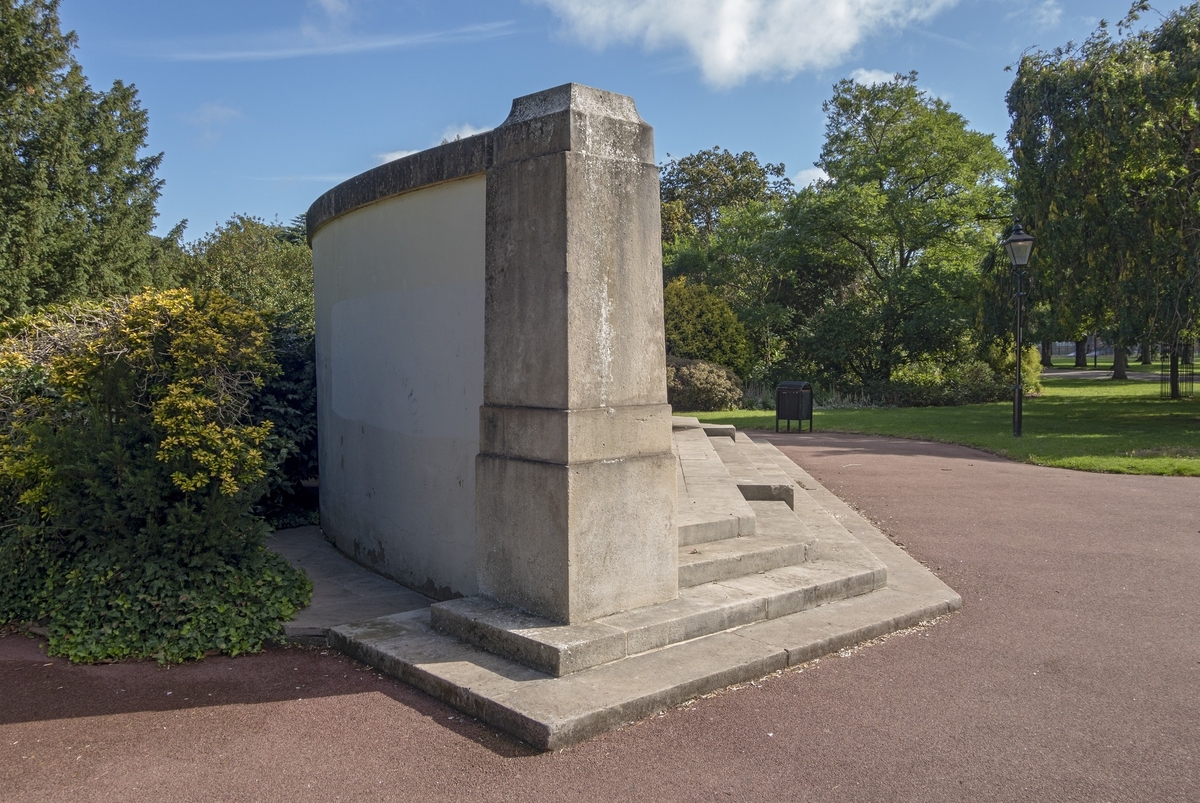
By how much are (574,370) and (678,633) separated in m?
1.51

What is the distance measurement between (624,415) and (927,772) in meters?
2.17

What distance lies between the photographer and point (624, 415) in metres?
4.55

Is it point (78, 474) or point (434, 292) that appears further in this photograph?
point (434, 292)

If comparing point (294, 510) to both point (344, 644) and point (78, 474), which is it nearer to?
point (78, 474)

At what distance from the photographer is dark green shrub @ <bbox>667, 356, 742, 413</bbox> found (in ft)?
75.5

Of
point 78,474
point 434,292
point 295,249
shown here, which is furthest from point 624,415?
point 295,249

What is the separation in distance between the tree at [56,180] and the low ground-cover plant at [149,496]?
17791mm

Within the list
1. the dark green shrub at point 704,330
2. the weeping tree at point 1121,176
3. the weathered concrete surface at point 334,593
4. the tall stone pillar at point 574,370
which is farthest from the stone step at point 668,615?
the dark green shrub at point 704,330

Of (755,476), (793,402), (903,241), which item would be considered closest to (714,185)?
(903,241)

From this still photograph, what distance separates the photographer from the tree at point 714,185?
146ft

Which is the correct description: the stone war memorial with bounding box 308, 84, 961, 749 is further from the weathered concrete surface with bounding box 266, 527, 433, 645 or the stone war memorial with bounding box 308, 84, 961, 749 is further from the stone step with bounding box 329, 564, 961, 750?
the weathered concrete surface with bounding box 266, 527, 433, 645

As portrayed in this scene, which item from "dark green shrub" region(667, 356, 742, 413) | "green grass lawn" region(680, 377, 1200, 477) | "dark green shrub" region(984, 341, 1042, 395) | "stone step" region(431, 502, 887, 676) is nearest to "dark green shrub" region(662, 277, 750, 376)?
"dark green shrub" region(667, 356, 742, 413)

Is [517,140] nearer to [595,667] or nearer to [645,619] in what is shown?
[645,619]

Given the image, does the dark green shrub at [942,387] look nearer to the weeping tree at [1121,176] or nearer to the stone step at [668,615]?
the weeping tree at [1121,176]
